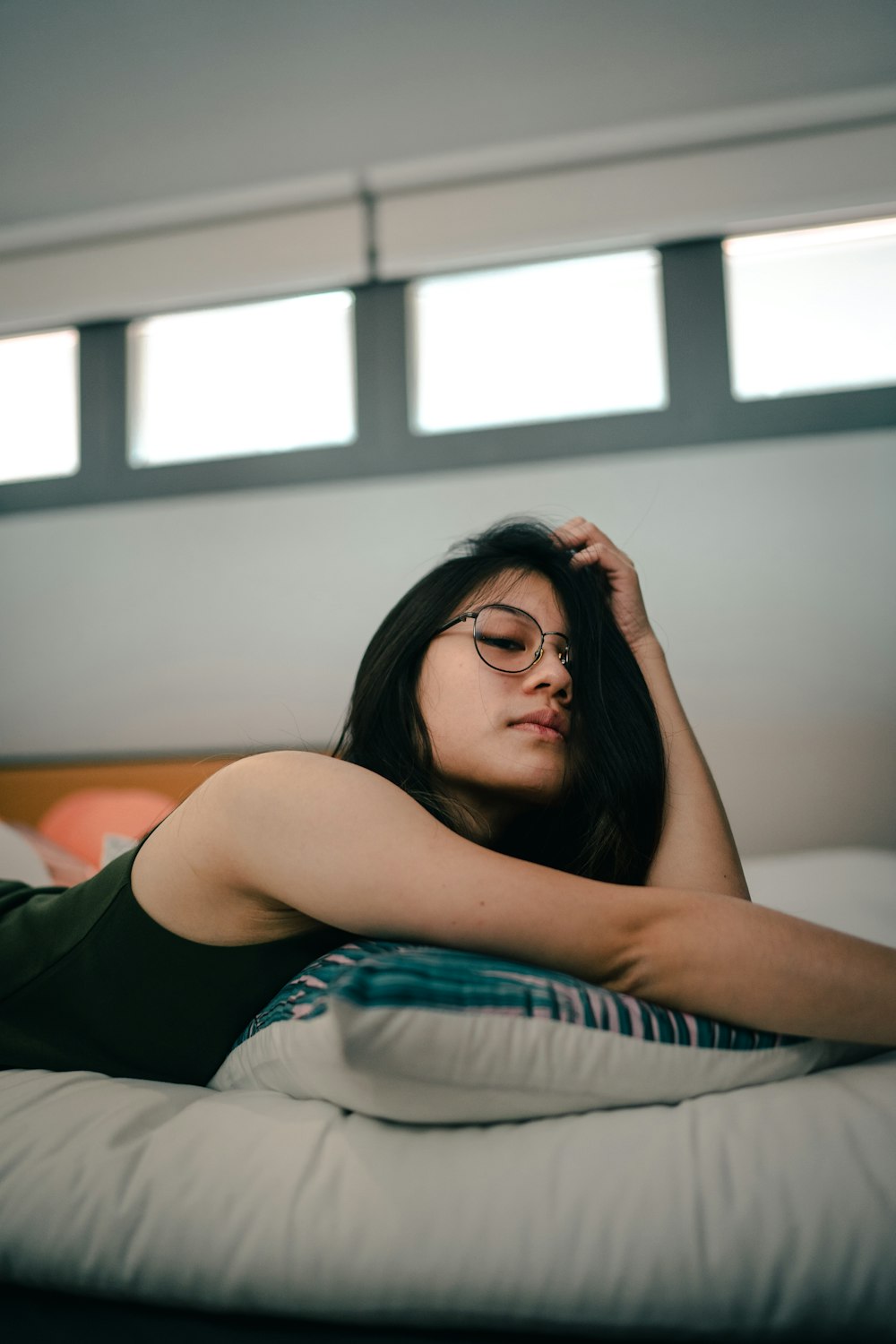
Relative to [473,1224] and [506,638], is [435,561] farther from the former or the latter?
[473,1224]

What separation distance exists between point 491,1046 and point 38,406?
9.31ft

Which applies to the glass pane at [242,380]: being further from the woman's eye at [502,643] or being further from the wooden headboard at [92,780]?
the woman's eye at [502,643]

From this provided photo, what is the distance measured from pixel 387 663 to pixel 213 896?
0.44 meters

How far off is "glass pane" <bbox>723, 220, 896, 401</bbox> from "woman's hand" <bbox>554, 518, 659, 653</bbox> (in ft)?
3.99

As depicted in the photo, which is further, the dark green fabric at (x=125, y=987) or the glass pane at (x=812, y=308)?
the glass pane at (x=812, y=308)

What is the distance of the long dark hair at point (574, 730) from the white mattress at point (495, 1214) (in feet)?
1.51

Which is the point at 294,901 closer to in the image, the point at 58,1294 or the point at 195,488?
the point at 58,1294

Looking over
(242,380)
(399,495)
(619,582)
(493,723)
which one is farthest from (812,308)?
(493,723)

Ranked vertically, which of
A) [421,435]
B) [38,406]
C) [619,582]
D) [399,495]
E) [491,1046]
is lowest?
[491,1046]

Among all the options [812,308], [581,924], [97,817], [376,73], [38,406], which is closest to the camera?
[581,924]

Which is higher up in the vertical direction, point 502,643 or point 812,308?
point 812,308

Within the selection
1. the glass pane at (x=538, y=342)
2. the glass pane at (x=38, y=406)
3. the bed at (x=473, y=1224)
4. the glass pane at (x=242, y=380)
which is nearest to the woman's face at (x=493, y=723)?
the bed at (x=473, y=1224)

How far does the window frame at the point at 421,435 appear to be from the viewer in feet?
7.49

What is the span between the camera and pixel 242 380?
2652mm
